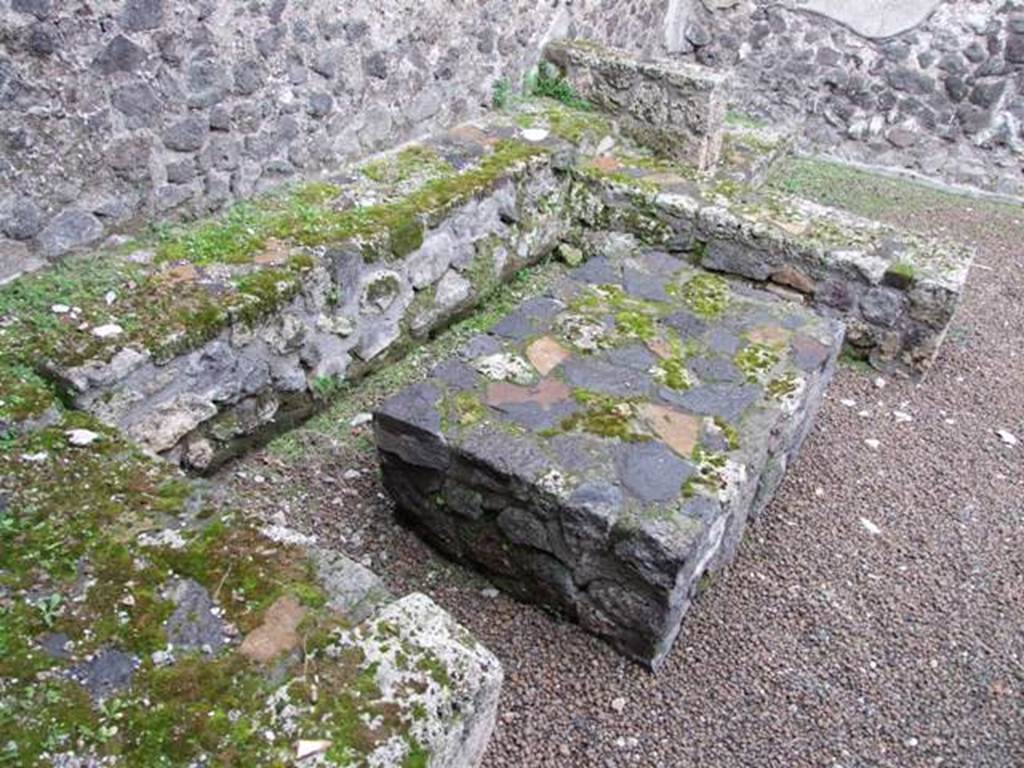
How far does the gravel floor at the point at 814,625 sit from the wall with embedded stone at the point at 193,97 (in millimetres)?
1103

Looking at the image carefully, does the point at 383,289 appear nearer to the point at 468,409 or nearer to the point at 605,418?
the point at 468,409

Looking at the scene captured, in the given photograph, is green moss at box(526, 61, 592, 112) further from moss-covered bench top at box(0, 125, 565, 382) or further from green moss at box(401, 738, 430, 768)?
green moss at box(401, 738, 430, 768)

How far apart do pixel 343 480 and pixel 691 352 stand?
4.42ft

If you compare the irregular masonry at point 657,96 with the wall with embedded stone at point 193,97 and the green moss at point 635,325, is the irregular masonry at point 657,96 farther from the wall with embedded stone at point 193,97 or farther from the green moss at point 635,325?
the green moss at point 635,325

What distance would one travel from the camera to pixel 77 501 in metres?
2.11

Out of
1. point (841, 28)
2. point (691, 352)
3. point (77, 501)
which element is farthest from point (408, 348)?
point (841, 28)

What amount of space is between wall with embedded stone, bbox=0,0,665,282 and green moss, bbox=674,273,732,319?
1778 millimetres

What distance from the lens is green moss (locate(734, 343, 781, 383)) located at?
3076mm

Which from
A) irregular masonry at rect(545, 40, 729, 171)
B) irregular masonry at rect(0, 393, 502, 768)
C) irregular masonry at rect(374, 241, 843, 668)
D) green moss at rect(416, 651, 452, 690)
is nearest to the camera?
irregular masonry at rect(0, 393, 502, 768)

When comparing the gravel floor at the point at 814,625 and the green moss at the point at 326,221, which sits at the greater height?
the green moss at the point at 326,221

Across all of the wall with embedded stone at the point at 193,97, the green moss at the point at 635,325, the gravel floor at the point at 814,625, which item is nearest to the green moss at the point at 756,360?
the green moss at the point at 635,325

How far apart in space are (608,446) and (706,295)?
1135mm

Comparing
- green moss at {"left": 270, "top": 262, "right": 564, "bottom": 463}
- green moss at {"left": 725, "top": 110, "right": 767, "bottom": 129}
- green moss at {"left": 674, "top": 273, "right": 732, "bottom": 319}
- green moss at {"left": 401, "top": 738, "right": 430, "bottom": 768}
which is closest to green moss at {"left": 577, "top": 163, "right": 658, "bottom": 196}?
green moss at {"left": 270, "top": 262, "right": 564, "bottom": 463}

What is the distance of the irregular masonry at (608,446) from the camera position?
98.0 inches
